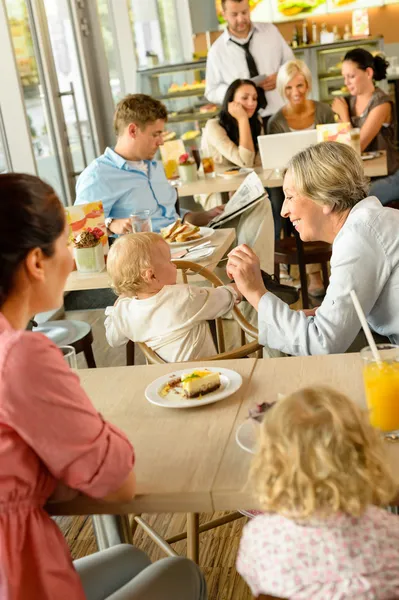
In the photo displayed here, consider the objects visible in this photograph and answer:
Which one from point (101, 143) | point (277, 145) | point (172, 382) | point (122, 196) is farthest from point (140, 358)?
point (101, 143)

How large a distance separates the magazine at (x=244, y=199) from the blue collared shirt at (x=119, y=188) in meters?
0.39

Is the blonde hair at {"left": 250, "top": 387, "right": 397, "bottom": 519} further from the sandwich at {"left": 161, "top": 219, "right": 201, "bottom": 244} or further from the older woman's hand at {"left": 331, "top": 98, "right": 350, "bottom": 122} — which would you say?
the older woman's hand at {"left": 331, "top": 98, "right": 350, "bottom": 122}

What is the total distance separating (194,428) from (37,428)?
398 mm

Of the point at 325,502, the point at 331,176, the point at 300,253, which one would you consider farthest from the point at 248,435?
the point at 300,253

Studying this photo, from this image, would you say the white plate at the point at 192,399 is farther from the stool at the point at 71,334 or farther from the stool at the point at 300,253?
the stool at the point at 300,253

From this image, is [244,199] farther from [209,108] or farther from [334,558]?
[209,108]

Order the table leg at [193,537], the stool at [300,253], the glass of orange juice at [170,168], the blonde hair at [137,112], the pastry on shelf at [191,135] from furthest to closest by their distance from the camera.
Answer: the pastry on shelf at [191,135], the glass of orange juice at [170,168], the stool at [300,253], the blonde hair at [137,112], the table leg at [193,537]

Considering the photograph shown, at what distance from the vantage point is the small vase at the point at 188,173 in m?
4.58

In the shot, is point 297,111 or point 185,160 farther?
point 297,111

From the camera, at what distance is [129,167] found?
3.65 m

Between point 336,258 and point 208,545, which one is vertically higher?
point 336,258

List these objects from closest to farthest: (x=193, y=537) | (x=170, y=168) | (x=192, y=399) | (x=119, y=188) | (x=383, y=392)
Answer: (x=383, y=392), (x=192, y=399), (x=193, y=537), (x=119, y=188), (x=170, y=168)

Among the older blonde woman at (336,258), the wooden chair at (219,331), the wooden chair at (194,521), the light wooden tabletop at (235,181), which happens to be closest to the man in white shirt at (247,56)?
the light wooden tabletop at (235,181)

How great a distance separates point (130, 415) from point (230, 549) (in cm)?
88
